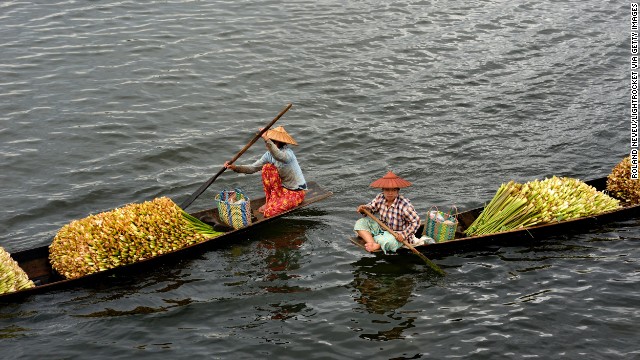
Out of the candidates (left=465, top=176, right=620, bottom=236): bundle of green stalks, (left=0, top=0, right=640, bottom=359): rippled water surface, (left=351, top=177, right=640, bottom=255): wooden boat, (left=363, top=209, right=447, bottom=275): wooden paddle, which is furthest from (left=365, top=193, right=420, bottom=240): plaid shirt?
(left=465, top=176, right=620, bottom=236): bundle of green stalks

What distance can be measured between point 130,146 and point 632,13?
15.9 meters

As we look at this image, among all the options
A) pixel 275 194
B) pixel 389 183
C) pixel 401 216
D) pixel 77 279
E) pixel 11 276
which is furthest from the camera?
pixel 275 194

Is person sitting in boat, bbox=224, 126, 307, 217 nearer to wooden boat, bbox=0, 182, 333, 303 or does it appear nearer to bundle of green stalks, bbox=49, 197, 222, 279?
wooden boat, bbox=0, 182, 333, 303

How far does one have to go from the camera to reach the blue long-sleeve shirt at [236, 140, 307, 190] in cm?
1298

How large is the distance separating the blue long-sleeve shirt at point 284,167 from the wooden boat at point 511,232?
5.52ft

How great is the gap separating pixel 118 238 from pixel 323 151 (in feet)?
20.4

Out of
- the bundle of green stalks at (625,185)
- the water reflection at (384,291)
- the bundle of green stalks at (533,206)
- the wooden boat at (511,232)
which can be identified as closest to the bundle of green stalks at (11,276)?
the water reflection at (384,291)

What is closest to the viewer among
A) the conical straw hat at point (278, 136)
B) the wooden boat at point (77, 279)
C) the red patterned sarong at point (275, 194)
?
the wooden boat at point (77, 279)

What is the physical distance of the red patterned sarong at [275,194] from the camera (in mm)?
13125

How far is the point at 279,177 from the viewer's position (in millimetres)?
13266

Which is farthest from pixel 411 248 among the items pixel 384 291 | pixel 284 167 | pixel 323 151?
pixel 323 151

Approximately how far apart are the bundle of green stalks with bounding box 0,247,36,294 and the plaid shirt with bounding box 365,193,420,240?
529 cm

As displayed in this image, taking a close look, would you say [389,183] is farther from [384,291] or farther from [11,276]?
[11,276]

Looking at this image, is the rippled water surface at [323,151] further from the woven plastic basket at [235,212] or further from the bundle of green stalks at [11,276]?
the woven plastic basket at [235,212]
